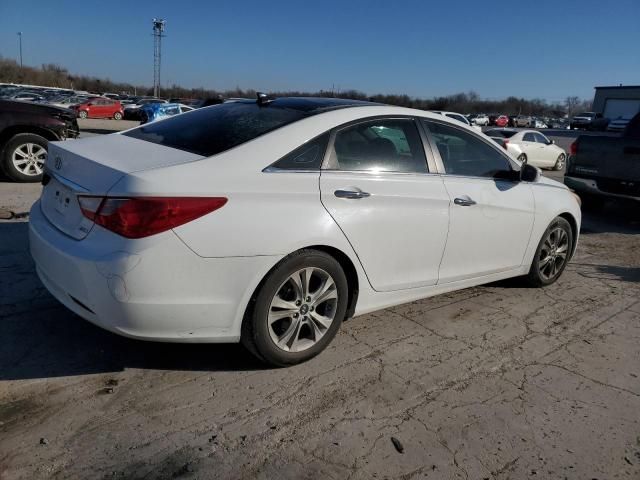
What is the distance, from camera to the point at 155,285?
2.60m

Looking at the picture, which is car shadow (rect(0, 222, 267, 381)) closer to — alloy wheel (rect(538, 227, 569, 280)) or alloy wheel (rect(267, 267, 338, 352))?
alloy wheel (rect(267, 267, 338, 352))

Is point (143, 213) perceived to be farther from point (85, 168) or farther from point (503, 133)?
point (503, 133)

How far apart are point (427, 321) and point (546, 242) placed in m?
1.58

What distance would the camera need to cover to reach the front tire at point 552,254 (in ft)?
15.7

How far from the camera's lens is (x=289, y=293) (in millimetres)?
3057

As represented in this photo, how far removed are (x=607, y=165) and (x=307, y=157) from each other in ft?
21.4

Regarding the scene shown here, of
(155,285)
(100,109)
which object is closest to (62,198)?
(155,285)

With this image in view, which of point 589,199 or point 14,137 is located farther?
point 589,199

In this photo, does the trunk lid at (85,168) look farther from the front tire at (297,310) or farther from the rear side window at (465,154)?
the rear side window at (465,154)

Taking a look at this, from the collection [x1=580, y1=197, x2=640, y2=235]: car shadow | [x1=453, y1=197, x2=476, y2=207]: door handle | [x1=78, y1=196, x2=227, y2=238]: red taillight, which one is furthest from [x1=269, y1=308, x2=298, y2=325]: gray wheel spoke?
[x1=580, y1=197, x2=640, y2=235]: car shadow

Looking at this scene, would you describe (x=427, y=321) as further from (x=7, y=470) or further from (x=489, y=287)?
(x=7, y=470)

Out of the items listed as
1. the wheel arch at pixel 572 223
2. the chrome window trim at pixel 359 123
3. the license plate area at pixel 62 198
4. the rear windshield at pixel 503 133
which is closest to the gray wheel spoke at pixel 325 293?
the chrome window trim at pixel 359 123

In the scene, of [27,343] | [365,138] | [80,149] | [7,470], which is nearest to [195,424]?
[7,470]

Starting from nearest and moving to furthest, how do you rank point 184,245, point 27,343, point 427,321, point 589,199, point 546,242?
1. point 184,245
2. point 27,343
3. point 427,321
4. point 546,242
5. point 589,199
